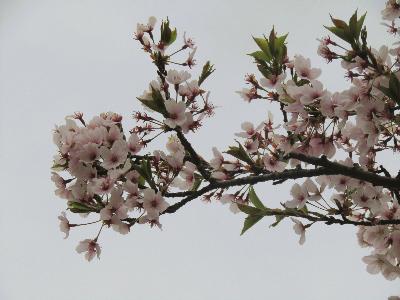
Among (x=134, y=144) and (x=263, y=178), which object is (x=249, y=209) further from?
(x=134, y=144)

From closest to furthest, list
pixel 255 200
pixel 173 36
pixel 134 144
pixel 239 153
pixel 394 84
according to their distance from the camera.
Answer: pixel 394 84
pixel 134 144
pixel 239 153
pixel 173 36
pixel 255 200

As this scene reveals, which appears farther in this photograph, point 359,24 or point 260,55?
point 260,55

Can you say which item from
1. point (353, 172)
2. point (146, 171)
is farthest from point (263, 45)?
point (146, 171)

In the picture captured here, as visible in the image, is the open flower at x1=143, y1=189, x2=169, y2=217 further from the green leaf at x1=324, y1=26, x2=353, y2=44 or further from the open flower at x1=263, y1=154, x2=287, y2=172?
the green leaf at x1=324, y1=26, x2=353, y2=44

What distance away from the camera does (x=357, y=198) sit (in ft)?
11.3

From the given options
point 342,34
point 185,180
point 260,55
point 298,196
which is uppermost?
point 260,55

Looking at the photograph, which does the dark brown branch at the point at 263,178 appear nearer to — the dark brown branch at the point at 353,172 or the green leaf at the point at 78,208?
the dark brown branch at the point at 353,172

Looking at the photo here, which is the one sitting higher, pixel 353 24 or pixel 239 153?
pixel 353 24

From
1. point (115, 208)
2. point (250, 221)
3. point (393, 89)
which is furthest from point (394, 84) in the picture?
point (115, 208)

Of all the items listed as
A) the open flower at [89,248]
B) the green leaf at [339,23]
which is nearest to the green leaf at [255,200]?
the open flower at [89,248]

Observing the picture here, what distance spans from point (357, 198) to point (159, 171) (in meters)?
1.54

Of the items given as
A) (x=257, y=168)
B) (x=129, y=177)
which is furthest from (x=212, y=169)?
(x=129, y=177)

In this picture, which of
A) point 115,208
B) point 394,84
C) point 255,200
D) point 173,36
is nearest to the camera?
point 394,84

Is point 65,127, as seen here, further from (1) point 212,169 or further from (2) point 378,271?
(2) point 378,271
